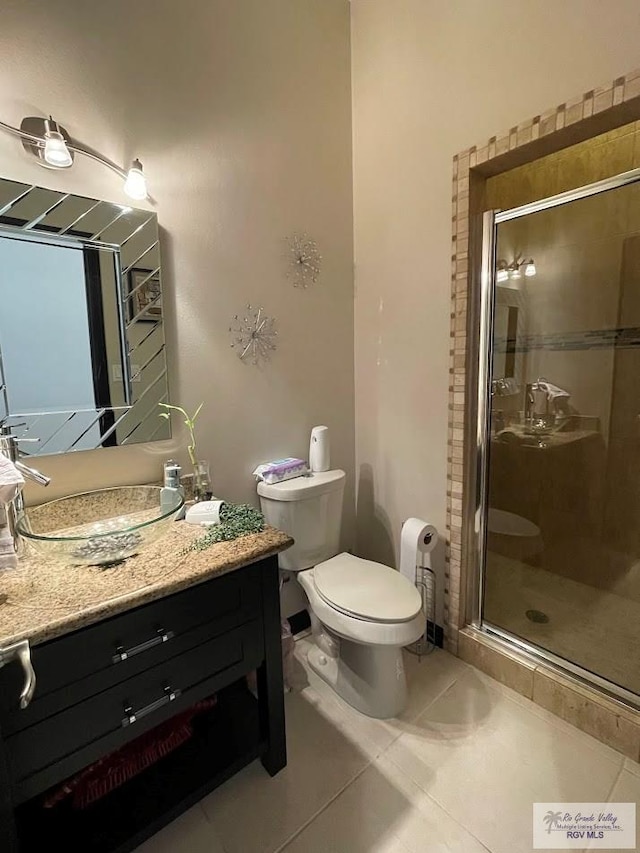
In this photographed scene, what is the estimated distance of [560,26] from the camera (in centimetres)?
125

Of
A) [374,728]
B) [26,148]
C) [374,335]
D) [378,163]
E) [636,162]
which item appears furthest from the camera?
[374,335]

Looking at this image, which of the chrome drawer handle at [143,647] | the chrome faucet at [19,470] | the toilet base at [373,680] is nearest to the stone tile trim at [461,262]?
the toilet base at [373,680]

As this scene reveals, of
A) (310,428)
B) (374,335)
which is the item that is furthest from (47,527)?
(374,335)

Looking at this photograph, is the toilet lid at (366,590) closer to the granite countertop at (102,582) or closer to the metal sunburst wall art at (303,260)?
the granite countertop at (102,582)

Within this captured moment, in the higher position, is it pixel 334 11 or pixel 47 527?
pixel 334 11

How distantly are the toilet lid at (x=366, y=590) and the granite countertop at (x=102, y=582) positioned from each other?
446 mm

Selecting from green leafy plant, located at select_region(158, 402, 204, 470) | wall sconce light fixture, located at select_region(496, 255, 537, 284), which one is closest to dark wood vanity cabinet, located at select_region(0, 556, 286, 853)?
green leafy plant, located at select_region(158, 402, 204, 470)

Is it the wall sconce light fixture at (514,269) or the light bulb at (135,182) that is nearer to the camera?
the light bulb at (135,182)

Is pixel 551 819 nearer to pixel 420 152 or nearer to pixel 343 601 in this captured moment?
pixel 343 601

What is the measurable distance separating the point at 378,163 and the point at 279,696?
2150 millimetres

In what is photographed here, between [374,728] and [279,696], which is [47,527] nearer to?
[279,696]

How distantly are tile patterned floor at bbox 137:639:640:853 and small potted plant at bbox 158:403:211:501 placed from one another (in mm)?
908

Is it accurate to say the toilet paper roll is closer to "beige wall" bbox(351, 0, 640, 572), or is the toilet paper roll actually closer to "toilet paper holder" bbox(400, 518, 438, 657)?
"toilet paper holder" bbox(400, 518, 438, 657)

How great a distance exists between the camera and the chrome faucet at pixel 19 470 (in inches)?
42.3
